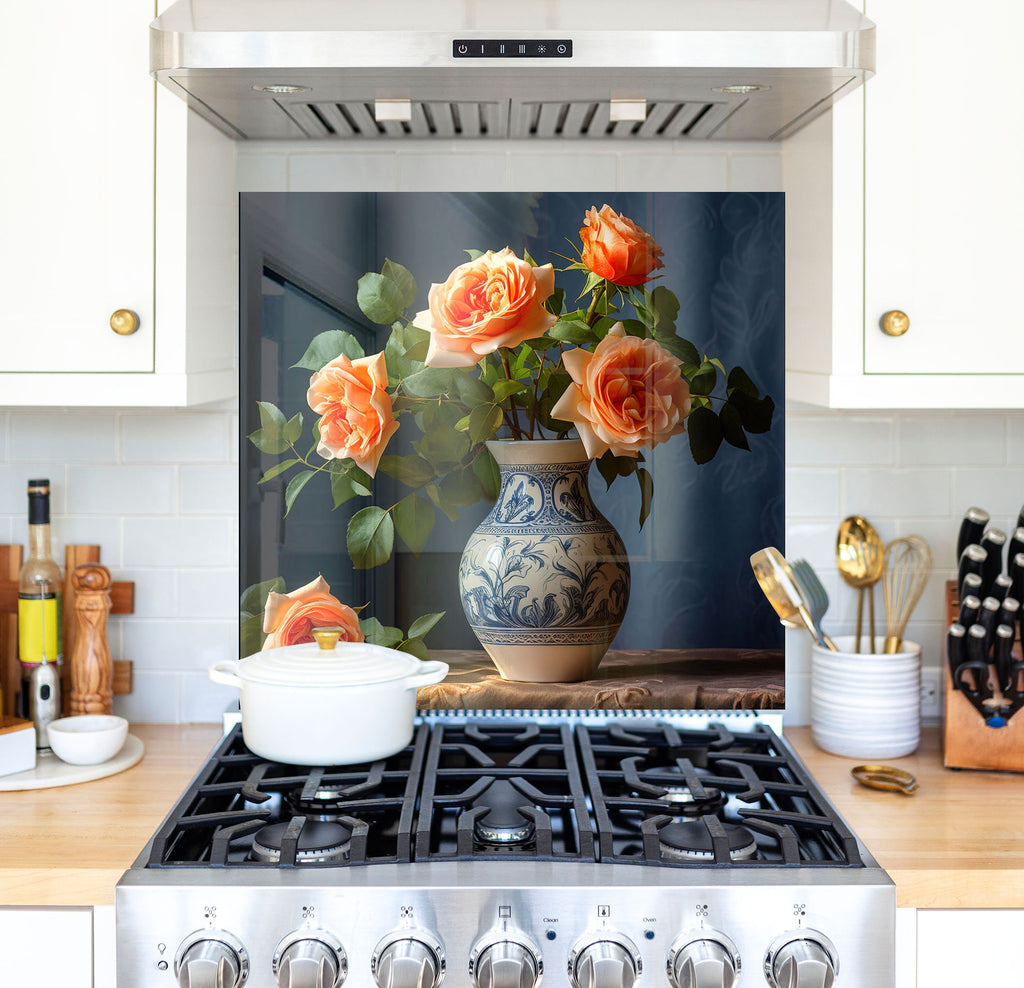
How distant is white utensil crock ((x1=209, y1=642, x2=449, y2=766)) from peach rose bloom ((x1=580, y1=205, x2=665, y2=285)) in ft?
2.53

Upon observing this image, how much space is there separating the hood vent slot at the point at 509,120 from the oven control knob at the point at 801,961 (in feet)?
3.86

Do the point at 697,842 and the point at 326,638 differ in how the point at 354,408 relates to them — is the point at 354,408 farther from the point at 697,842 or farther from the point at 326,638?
the point at 697,842

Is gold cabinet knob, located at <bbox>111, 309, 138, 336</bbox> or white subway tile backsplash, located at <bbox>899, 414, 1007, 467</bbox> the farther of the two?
white subway tile backsplash, located at <bbox>899, 414, 1007, 467</bbox>

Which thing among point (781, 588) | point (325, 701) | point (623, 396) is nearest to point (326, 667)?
point (325, 701)

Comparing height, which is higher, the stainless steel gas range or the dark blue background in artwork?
the dark blue background in artwork

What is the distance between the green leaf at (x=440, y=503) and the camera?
6.32 ft

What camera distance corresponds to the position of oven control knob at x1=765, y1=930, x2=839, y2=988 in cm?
129

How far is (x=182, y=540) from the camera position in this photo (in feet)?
6.55

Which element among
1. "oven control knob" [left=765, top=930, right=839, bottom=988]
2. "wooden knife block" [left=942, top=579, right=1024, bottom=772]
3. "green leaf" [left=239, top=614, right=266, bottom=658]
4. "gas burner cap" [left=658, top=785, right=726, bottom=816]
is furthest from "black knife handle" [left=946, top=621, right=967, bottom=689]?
"green leaf" [left=239, top=614, right=266, bottom=658]

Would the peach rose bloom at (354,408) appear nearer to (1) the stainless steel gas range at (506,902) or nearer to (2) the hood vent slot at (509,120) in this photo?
(2) the hood vent slot at (509,120)

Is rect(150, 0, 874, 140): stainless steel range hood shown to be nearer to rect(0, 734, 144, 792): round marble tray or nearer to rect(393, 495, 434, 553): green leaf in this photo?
rect(393, 495, 434, 553): green leaf

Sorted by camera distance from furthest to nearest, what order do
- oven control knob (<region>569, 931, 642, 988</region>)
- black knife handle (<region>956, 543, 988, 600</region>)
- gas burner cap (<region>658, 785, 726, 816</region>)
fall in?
black knife handle (<region>956, 543, 988, 600</region>)
gas burner cap (<region>658, 785, 726, 816</region>)
oven control knob (<region>569, 931, 642, 988</region>)

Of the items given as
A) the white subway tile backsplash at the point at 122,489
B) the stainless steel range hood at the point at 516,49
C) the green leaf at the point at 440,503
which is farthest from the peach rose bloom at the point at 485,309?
the white subway tile backsplash at the point at 122,489

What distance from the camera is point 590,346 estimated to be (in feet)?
6.17
